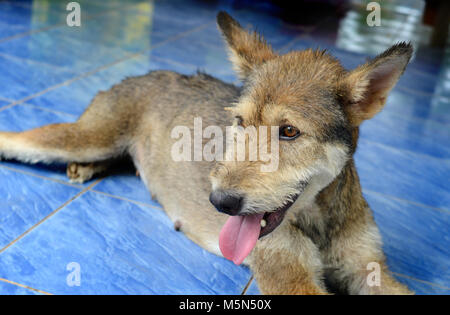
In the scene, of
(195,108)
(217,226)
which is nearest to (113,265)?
(217,226)

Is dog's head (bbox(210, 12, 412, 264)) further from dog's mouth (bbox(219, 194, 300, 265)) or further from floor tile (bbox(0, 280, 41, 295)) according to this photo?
floor tile (bbox(0, 280, 41, 295))

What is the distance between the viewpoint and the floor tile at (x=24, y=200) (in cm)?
396

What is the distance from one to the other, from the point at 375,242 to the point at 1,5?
8.84 meters

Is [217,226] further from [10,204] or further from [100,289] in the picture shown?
[10,204]

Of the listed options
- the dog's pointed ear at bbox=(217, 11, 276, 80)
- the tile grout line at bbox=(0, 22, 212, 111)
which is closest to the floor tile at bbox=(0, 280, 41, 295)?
the dog's pointed ear at bbox=(217, 11, 276, 80)

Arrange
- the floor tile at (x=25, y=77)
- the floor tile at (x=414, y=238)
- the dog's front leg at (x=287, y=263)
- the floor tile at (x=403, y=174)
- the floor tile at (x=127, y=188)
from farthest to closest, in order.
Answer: the floor tile at (x=25, y=77) → the floor tile at (x=403, y=174) → the floor tile at (x=127, y=188) → the floor tile at (x=414, y=238) → the dog's front leg at (x=287, y=263)

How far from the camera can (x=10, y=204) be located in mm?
4238

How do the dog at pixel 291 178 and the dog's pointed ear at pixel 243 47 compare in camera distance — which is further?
the dog's pointed ear at pixel 243 47

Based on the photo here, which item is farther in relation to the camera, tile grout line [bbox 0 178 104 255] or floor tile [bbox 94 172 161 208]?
floor tile [bbox 94 172 161 208]

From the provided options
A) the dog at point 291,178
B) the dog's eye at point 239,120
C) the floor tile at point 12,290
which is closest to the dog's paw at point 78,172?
the dog at point 291,178

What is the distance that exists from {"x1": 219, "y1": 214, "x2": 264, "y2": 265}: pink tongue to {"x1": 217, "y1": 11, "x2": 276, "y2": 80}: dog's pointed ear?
0.98 meters

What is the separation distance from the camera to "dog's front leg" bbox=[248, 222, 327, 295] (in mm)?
3396

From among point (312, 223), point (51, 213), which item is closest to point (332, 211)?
point (312, 223)

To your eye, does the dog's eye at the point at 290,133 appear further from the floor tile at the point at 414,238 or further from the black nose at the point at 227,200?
the floor tile at the point at 414,238
